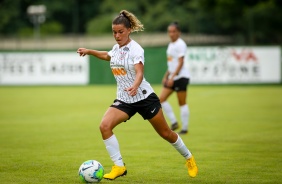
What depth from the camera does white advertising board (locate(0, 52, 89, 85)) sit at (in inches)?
1356

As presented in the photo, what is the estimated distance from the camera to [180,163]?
10.5 meters

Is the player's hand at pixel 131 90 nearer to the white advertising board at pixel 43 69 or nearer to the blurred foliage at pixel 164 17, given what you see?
the white advertising board at pixel 43 69

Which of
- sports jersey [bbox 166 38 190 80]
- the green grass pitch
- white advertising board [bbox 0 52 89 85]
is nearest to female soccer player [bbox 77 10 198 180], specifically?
the green grass pitch

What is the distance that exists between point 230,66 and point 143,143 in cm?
2044

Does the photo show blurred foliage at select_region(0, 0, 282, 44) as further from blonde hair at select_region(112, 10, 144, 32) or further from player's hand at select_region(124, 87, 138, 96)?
player's hand at select_region(124, 87, 138, 96)

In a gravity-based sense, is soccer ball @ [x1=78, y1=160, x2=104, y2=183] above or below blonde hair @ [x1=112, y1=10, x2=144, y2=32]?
below

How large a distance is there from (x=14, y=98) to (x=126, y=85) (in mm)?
18414

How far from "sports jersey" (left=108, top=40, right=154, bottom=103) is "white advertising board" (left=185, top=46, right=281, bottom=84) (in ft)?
78.7

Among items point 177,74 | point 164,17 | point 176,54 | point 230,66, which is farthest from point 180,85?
point 164,17

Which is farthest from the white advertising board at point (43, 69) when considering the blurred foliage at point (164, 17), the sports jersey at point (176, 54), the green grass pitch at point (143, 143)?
the sports jersey at point (176, 54)

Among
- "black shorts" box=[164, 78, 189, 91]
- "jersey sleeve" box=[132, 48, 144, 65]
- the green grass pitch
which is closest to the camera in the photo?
"jersey sleeve" box=[132, 48, 144, 65]

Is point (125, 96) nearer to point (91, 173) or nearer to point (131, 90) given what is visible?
point (131, 90)

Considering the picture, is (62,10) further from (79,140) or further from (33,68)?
(79,140)

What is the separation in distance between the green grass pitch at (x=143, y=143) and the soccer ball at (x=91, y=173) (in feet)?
1.05
